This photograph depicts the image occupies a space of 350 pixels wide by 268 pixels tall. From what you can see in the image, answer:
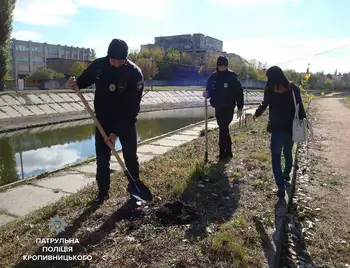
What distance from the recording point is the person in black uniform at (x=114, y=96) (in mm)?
3609

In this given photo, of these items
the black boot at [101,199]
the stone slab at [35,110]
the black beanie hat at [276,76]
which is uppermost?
the black beanie hat at [276,76]

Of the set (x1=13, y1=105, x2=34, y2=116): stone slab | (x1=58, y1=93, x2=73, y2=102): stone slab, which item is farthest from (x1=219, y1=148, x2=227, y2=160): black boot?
(x1=58, y1=93, x2=73, y2=102): stone slab

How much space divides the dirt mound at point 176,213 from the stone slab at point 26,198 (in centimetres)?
190

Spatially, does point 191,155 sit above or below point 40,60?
below

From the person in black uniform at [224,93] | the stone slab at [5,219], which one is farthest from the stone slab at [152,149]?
the stone slab at [5,219]

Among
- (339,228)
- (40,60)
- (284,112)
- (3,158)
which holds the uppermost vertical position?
(40,60)

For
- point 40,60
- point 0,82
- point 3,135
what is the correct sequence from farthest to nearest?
point 40,60, point 0,82, point 3,135

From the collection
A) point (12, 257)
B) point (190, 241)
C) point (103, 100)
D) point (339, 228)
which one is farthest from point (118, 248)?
point (339, 228)

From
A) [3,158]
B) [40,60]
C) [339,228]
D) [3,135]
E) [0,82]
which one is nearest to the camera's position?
[339,228]

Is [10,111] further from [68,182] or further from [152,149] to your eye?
[68,182]

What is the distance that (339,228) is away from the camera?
3.73 m

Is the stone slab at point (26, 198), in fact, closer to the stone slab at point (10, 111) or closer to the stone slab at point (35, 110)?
the stone slab at point (10, 111)

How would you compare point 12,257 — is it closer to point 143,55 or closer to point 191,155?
point 191,155

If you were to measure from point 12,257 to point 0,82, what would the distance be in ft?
72.5
